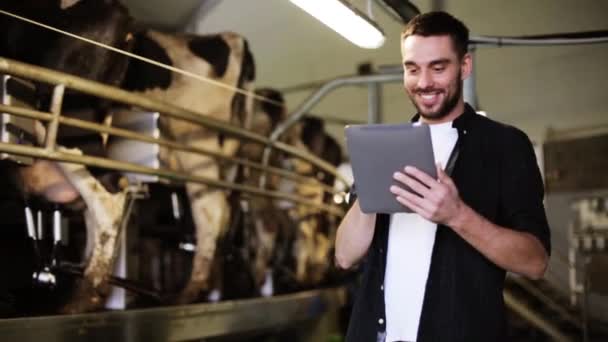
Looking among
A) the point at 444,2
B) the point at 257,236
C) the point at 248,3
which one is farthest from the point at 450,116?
the point at 257,236

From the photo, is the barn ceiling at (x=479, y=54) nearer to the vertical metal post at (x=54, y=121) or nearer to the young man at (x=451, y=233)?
the young man at (x=451, y=233)

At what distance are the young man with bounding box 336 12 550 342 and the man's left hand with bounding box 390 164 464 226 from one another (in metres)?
0.11

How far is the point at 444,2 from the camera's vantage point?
2342 millimetres

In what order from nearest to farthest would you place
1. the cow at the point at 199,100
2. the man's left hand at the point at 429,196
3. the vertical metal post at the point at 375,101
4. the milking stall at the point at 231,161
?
the man's left hand at the point at 429,196
the milking stall at the point at 231,161
the cow at the point at 199,100
the vertical metal post at the point at 375,101

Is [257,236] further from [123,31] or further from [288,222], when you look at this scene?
[123,31]

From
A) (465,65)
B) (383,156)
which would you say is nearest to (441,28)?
(465,65)

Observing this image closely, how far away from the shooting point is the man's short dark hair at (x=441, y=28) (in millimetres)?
1216

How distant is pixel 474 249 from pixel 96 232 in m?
1.41

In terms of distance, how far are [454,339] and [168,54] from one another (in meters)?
1.89

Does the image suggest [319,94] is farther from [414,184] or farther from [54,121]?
[414,184]

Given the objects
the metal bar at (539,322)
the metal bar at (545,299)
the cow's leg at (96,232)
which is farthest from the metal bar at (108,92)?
the metal bar at (545,299)

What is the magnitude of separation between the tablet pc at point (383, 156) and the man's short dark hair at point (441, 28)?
0.87 ft

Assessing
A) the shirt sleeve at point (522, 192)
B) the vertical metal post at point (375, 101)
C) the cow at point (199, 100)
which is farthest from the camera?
the vertical metal post at point (375, 101)

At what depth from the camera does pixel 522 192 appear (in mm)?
1158
